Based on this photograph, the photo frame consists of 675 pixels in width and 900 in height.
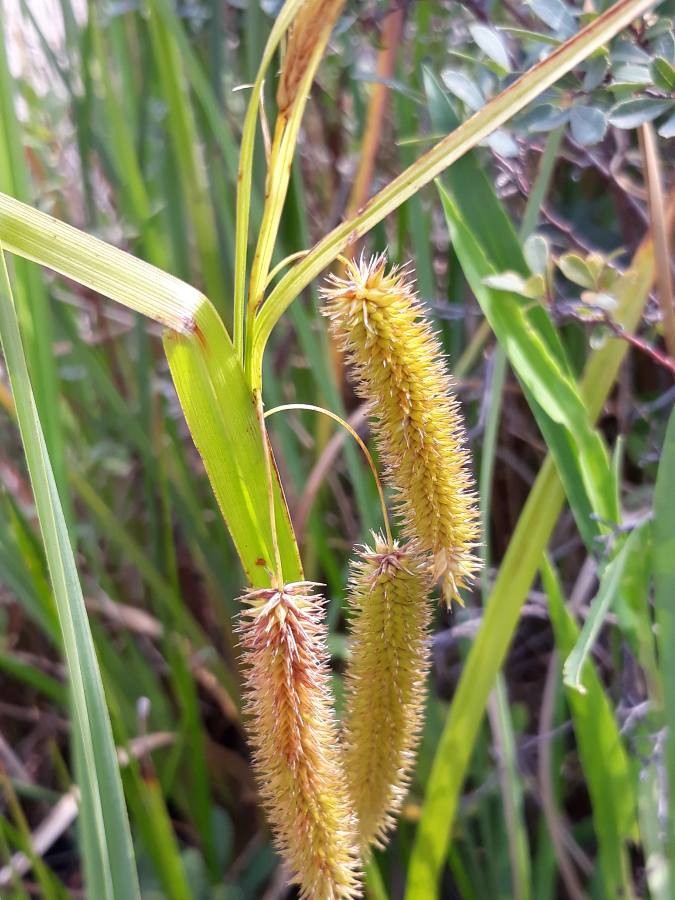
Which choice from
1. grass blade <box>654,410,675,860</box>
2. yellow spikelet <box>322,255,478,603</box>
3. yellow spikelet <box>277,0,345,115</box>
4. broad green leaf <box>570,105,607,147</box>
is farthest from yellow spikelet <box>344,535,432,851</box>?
broad green leaf <box>570,105,607,147</box>

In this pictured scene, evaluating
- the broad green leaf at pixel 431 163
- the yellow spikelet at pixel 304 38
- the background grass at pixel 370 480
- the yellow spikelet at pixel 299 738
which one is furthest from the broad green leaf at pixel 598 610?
the yellow spikelet at pixel 304 38

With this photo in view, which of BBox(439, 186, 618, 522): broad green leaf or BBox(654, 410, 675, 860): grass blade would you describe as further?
BBox(439, 186, 618, 522): broad green leaf

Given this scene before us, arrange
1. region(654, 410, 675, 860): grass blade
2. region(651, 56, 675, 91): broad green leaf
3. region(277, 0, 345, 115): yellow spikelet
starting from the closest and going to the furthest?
region(277, 0, 345, 115): yellow spikelet → region(654, 410, 675, 860): grass blade → region(651, 56, 675, 91): broad green leaf

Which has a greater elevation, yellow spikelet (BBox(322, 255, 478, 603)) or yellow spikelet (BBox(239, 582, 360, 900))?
yellow spikelet (BBox(322, 255, 478, 603))

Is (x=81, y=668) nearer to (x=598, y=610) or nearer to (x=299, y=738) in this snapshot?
(x=299, y=738)

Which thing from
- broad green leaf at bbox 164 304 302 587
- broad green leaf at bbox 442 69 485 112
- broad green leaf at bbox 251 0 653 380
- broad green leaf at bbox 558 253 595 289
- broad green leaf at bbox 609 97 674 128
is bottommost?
broad green leaf at bbox 164 304 302 587

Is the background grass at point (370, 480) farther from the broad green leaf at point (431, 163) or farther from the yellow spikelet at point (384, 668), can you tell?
the broad green leaf at point (431, 163)

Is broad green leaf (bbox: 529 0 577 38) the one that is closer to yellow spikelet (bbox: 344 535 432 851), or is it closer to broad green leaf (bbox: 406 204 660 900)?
broad green leaf (bbox: 406 204 660 900)
